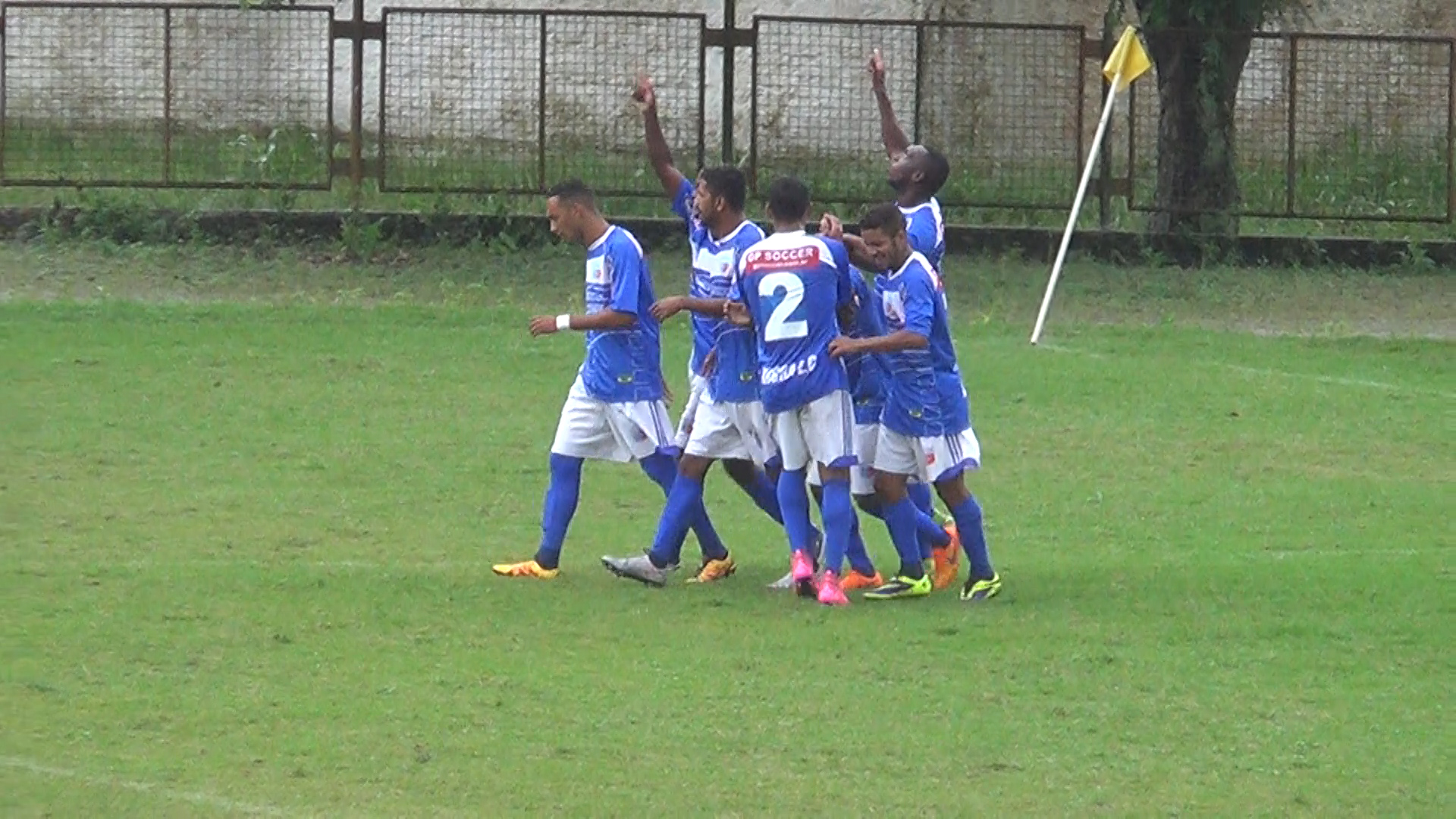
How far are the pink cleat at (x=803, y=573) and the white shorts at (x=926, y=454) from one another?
18.6 inches

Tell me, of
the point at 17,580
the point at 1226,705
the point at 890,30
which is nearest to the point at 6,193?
the point at 890,30

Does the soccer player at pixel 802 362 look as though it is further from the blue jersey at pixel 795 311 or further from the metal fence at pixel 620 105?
the metal fence at pixel 620 105

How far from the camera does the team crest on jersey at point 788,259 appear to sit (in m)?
9.74

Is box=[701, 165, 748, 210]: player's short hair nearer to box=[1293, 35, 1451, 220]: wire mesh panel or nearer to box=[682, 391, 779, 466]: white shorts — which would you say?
box=[682, 391, 779, 466]: white shorts

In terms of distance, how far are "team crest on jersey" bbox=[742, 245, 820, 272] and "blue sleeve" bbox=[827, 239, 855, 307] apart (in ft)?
0.33

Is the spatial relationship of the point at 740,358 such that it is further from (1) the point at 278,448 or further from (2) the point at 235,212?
(2) the point at 235,212

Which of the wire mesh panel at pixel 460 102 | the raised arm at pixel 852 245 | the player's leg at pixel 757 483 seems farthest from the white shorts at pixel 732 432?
the wire mesh panel at pixel 460 102

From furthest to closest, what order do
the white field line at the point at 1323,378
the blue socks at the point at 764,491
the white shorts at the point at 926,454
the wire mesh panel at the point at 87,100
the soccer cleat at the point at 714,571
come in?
1. the wire mesh panel at the point at 87,100
2. the white field line at the point at 1323,378
3. the blue socks at the point at 764,491
4. the soccer cleat at the point at 714,571
5. the white shorts at the point at 926,454

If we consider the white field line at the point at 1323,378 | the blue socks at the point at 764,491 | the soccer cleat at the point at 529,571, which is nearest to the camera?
the soccer cleat at the point at 529,571

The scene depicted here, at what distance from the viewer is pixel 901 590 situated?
33.2 feet

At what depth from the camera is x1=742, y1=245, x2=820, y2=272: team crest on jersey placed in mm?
9742

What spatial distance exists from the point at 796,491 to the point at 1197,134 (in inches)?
511

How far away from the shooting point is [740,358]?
400 inches

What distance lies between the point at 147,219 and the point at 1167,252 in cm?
917
